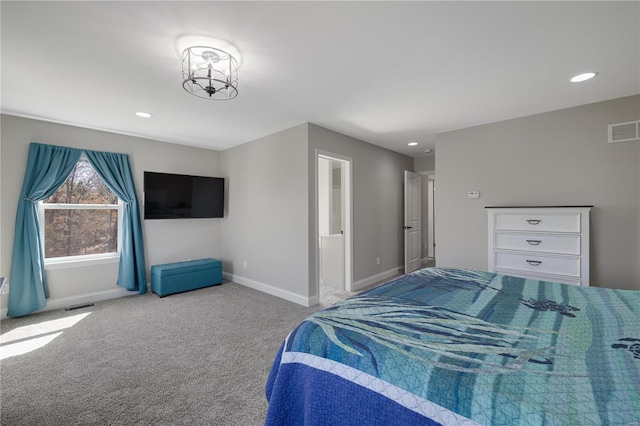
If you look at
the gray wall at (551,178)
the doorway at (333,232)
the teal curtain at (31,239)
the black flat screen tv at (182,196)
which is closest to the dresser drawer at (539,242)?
the gray wall at (551,178)

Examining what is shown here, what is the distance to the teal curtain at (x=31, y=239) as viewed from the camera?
321cm

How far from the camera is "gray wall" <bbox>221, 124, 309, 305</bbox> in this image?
144 inches

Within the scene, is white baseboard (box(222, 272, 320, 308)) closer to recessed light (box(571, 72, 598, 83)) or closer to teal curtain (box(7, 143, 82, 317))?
teal curtain (box(7, 143, 82, 317))

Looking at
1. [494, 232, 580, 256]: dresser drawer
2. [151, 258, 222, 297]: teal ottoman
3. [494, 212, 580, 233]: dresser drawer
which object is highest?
[494, 212, 580, 233]: dresser drawer

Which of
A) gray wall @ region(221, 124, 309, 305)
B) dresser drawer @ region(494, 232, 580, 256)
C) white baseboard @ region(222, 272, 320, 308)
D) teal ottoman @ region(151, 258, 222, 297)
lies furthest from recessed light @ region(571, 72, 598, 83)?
teal ottoman @ region(151, 258, 222, 297)

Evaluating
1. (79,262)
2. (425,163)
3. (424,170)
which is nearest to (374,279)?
(424,170)

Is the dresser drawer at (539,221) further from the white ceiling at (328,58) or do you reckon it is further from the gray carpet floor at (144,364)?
the gray carpet floor at (144,364)

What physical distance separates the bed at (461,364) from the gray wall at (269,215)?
7.65 ft

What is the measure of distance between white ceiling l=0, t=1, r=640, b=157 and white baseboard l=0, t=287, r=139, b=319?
7.78 ft

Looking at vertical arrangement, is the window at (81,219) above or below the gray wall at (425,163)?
below

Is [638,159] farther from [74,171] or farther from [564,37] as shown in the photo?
[74,171]

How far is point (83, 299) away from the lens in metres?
3.72

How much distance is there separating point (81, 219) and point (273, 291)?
9.54ft

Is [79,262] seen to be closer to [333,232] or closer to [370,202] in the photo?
[333,232]
